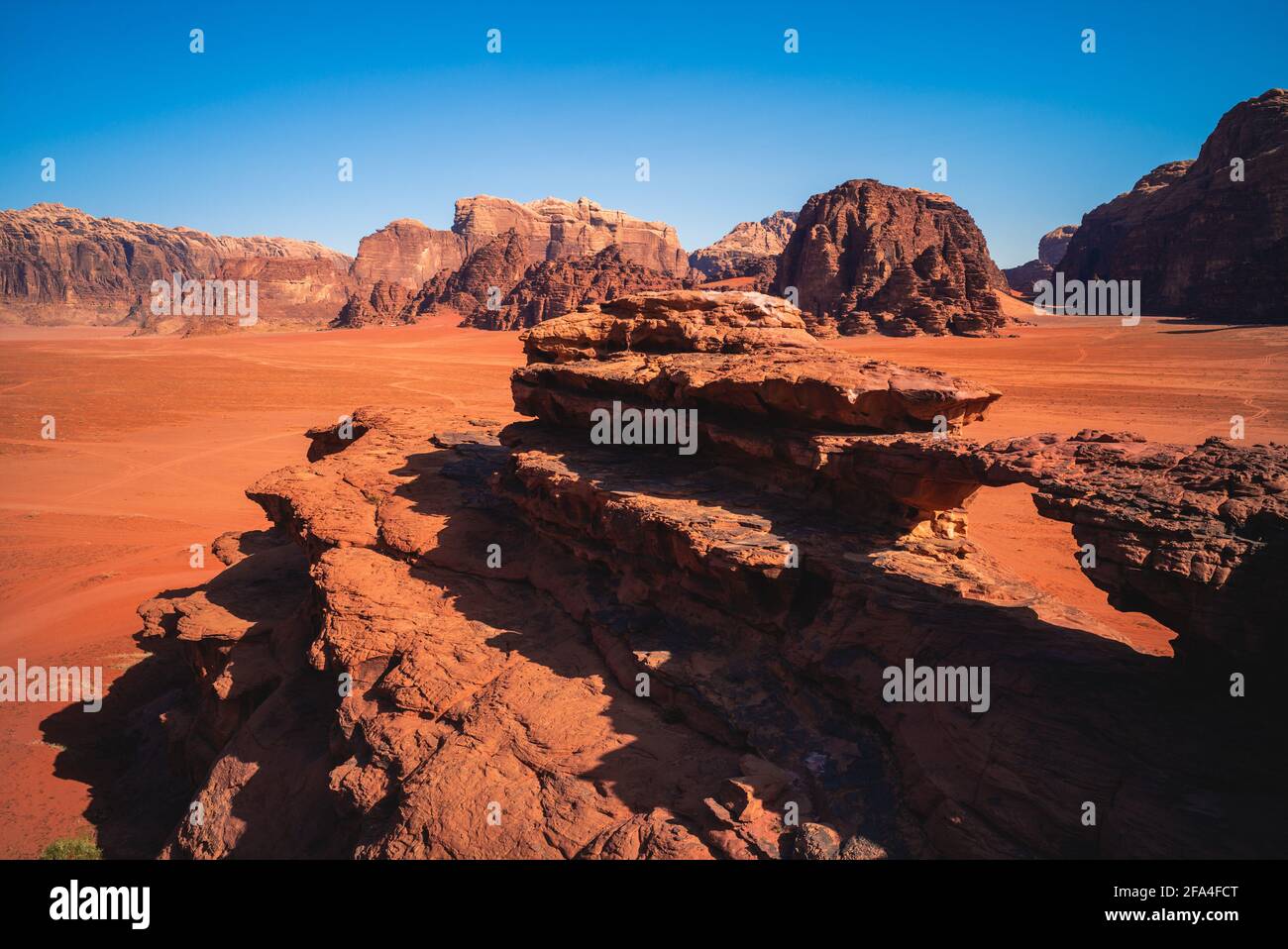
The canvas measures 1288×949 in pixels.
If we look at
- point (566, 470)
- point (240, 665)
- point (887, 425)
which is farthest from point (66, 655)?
point (887, 425)

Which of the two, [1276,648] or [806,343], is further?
[806,343]

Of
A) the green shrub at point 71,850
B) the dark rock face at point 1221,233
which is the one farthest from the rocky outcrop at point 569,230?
the green shrub at point 71,850

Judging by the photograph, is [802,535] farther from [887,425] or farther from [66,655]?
[66,655]

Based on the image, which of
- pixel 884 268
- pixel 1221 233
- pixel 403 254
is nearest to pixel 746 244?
pixel 403 254

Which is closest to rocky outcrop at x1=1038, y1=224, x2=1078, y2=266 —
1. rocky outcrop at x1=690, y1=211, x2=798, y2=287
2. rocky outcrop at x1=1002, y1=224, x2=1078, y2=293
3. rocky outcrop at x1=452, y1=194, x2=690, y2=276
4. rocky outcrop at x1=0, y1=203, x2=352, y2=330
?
rocky outcrop at x1=1002, y1=224, x2=1078, y2=293

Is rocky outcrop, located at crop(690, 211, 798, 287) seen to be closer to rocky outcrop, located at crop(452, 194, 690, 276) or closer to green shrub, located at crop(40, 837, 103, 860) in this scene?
rocky outcrop, located at crop(452, 194, 690, 276)
